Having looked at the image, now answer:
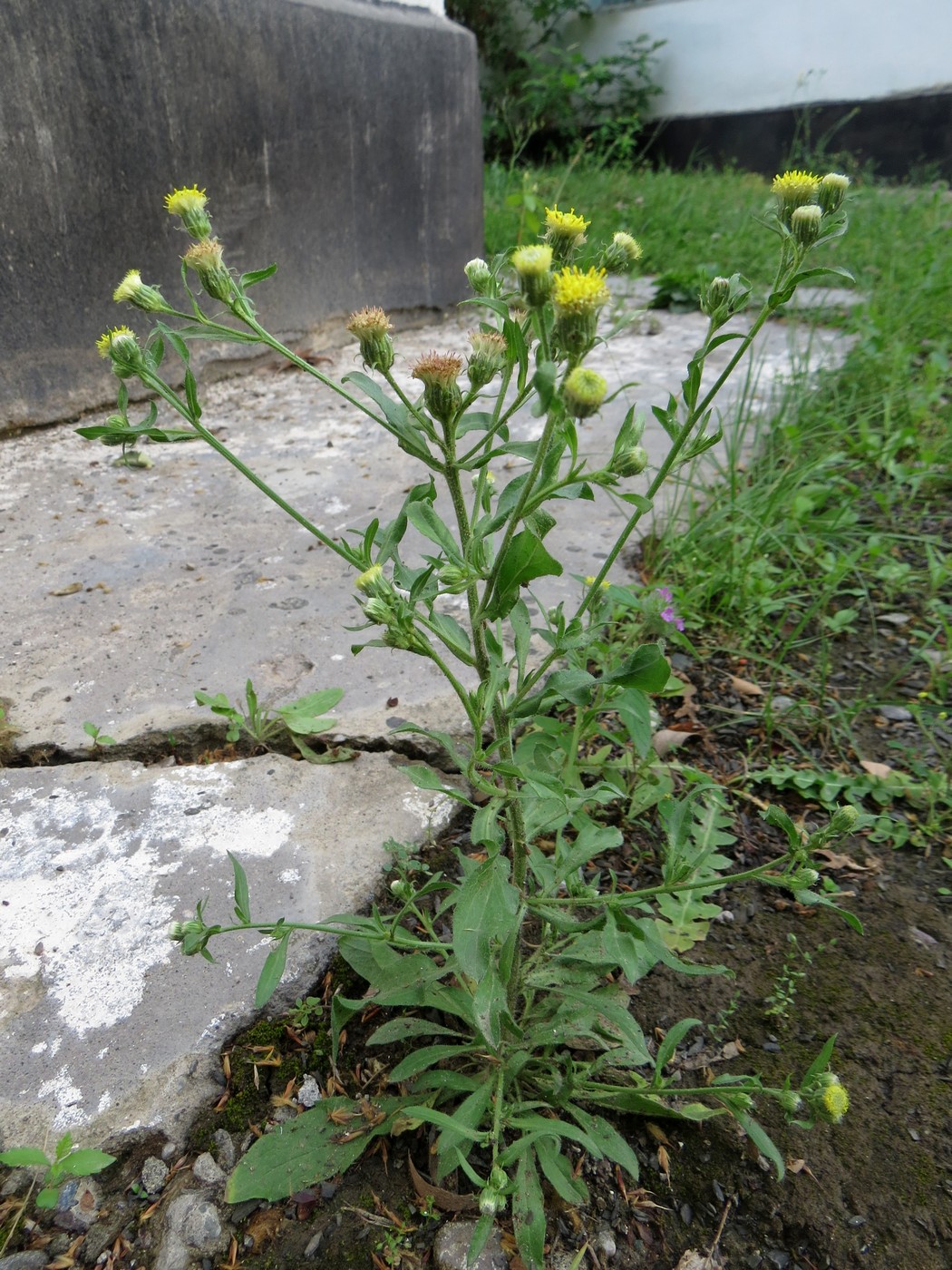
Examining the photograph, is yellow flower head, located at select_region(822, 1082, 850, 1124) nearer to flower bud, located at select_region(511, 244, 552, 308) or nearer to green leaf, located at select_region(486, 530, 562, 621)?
green leaf, located at select_region(486, 530, 562, 621)

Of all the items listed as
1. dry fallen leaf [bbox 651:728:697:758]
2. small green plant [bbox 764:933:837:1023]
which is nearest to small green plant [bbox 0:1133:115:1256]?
small green plant [bbox 764:933:837:1023]

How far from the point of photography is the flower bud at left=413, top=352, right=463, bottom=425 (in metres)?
1.01

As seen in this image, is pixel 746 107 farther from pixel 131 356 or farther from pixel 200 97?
pixel 131 356

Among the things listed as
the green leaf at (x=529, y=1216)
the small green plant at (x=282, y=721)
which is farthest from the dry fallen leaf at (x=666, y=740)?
the green leaf at (x=529, y=1216)

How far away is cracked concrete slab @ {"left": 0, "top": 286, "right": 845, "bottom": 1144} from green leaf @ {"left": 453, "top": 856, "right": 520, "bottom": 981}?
0.46 metres

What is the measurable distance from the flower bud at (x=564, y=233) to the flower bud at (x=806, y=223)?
10.1 inches

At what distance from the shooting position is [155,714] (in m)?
1.82

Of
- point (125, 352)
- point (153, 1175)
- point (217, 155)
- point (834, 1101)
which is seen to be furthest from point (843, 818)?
point (217, 155)

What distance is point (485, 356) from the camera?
1115 millimetres

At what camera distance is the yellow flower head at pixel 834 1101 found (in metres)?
1.07

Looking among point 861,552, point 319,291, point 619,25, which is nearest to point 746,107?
point 619,25

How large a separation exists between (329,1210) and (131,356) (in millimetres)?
1130

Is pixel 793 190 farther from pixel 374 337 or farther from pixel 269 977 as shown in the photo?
pixel 269 977

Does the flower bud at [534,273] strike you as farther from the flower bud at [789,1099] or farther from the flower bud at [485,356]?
the flower bud at [789,1099]
